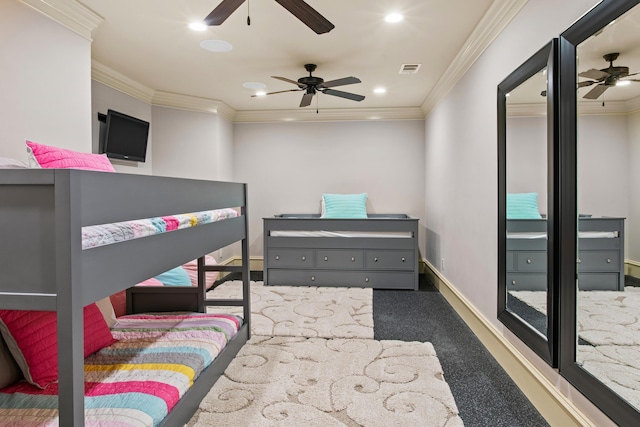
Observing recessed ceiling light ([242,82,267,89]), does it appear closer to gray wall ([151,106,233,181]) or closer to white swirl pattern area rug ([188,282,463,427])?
gray wall ([151,106,233,181])

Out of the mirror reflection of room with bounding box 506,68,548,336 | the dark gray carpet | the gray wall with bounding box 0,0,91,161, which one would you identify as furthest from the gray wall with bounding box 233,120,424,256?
the mirror reflection of room with bounding box 506,68,548,336

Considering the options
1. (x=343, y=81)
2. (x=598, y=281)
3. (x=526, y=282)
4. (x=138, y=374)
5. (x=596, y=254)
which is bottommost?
(x=138, y=374)

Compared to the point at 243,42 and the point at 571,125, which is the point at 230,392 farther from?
the point at 243,42

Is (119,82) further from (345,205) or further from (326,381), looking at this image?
(326,381)

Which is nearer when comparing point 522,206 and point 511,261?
point 522,206

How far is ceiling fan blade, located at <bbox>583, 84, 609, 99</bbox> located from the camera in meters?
1.36

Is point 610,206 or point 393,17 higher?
point 393,17

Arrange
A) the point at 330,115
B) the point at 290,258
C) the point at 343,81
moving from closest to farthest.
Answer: the point at 343,81 → the point at 290,258 → the point at 330,115

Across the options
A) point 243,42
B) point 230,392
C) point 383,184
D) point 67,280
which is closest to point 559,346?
point 230,392

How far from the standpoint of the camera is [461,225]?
128 inches

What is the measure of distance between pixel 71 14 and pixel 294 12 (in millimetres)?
1650

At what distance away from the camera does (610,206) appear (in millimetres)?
1360

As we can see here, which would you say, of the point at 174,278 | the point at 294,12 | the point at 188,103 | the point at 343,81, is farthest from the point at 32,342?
the point at 188,103

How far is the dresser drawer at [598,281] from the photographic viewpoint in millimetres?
1362
